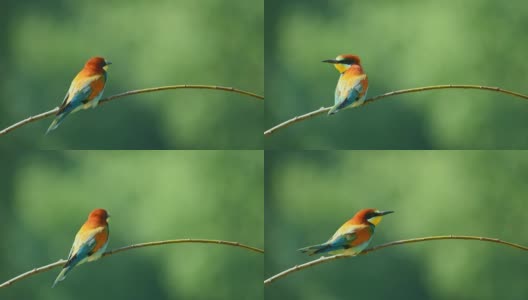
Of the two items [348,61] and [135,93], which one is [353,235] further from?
[135,93]

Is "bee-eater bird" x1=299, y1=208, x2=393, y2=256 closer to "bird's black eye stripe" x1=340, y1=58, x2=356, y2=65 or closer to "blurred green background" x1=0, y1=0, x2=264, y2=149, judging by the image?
"blurred green background" x1=0, y1=0, x2=264, y2=149

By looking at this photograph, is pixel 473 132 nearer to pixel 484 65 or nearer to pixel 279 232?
pixel 484 65

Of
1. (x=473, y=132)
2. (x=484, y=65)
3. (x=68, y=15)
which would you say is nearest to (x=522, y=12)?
(x=484, y=65)

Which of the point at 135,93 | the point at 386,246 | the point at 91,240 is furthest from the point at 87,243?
the point at 386,246

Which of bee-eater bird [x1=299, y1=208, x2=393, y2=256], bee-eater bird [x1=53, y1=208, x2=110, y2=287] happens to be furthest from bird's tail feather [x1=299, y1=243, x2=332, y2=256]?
bee-eater bird [x1=53, y1=208, x2=110, y2=287]

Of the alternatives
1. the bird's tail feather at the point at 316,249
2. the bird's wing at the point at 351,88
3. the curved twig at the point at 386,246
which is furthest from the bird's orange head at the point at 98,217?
the bird's wing at the point at 351,88

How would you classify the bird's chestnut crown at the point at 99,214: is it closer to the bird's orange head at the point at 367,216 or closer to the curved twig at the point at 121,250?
the curved twig at the point at 121,250
